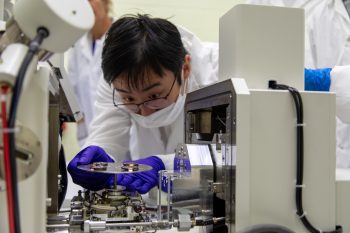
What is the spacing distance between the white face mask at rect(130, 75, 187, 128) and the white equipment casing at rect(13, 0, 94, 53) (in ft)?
3.39

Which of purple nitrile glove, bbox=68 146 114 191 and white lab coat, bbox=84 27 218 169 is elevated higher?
white lab coat, bbox=84 27 218 169

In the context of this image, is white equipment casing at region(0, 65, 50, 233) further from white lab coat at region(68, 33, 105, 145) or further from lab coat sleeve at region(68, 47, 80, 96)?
lab coat sleeve at region(68, 47, 80, 96)

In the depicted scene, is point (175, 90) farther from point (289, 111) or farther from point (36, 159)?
point (36, 159)

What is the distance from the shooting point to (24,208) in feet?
1.77

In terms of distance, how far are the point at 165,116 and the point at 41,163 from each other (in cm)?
109

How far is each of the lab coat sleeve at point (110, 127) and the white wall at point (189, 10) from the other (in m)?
1.13

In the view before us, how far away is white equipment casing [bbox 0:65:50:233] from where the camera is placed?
1.73ft

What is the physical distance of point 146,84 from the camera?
1.36m

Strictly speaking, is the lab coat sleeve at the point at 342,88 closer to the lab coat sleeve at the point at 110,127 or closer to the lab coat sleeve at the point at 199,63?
the lab coat sleeve at the point at 199,63

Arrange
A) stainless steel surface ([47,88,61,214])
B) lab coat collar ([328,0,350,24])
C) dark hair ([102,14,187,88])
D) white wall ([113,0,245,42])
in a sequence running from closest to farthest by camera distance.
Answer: stainless steel surface ([47,88,61,214]) → dark hair ([102,14,187,88]) → lab coat collar ([328,0,350,24]) → white wall ([113,0,245,42])

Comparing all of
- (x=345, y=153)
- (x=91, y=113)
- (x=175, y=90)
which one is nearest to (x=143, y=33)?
(x=175, y=90)

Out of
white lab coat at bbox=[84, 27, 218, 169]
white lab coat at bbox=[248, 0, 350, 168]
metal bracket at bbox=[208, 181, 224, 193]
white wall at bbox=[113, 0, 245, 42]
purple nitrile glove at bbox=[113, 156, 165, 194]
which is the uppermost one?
white wall at bbox=[113, 0, 245, 42]

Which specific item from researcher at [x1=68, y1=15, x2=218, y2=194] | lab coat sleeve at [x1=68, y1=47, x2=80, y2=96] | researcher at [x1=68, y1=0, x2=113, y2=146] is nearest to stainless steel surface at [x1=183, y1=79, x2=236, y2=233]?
researcher at [x1=68, y1=15, x2=218, y2=194]

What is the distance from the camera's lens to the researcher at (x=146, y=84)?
1147mm
